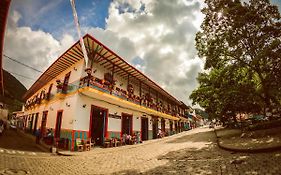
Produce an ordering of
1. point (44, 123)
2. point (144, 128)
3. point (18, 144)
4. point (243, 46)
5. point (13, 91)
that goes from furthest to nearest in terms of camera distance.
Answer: point (13, 91)
point (144, 128)
point (44, 123)
point (18, 144)
point (243, 46)

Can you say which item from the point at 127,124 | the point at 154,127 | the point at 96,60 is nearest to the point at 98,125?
the point at 127,124

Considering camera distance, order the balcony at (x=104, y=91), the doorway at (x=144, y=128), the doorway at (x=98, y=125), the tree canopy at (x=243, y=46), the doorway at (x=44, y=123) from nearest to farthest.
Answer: the tree canopy at (x=243, y=46) < the balcony at (x=104, y=91) < the doorway at (x=98, y=125) < the doorway at (x=44, y=123) < the doorway at (x=144, y=128)

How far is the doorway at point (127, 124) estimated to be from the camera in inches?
668

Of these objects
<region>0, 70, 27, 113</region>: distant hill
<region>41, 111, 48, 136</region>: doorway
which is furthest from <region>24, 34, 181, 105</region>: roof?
<region>0, 70, 27, 113</region>: distant hill

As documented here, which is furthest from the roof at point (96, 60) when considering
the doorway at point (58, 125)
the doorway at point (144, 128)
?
the doorway at point (144, 128)

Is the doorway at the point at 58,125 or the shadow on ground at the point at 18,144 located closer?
the shadow on ground at the point at 18,144

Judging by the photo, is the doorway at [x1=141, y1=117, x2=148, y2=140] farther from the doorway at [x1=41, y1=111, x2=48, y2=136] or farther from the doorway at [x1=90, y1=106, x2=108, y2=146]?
the doorway at [x1=41, y1=111, x2=48, y2=136]

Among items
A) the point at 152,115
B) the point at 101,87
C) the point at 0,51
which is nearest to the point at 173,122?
the point at 152,115

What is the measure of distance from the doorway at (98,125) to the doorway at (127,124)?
271cm

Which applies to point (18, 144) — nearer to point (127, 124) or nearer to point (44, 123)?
point (44, 123)

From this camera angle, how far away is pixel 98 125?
14.5m

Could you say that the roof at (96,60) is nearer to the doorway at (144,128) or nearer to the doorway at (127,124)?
the doorway at (127,124)

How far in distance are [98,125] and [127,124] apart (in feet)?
13.0

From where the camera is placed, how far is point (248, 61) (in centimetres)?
1034
